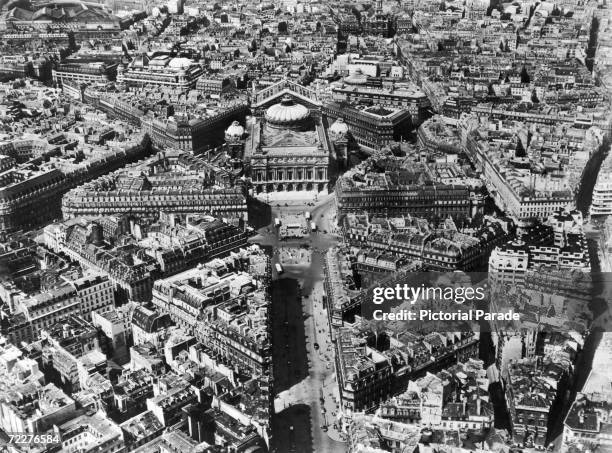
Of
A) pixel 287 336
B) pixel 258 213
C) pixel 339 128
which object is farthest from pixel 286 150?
pixel 287 336

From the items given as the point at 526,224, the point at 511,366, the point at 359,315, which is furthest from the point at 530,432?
the point at 526,224

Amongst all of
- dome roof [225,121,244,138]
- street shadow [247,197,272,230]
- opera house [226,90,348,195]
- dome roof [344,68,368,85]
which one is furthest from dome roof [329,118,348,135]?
street shadow [247,197,272,230]

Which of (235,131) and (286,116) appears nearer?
(286,116)

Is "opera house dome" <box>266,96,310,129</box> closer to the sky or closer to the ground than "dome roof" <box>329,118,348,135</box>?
closer to the sky

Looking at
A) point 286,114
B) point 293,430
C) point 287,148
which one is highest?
point 286,114

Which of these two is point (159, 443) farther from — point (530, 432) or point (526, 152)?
point (526, 152)

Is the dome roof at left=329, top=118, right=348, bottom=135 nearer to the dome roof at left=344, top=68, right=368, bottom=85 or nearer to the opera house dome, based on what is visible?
the opera house dome

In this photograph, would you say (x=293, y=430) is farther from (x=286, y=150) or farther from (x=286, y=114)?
(x=286, y=114)
